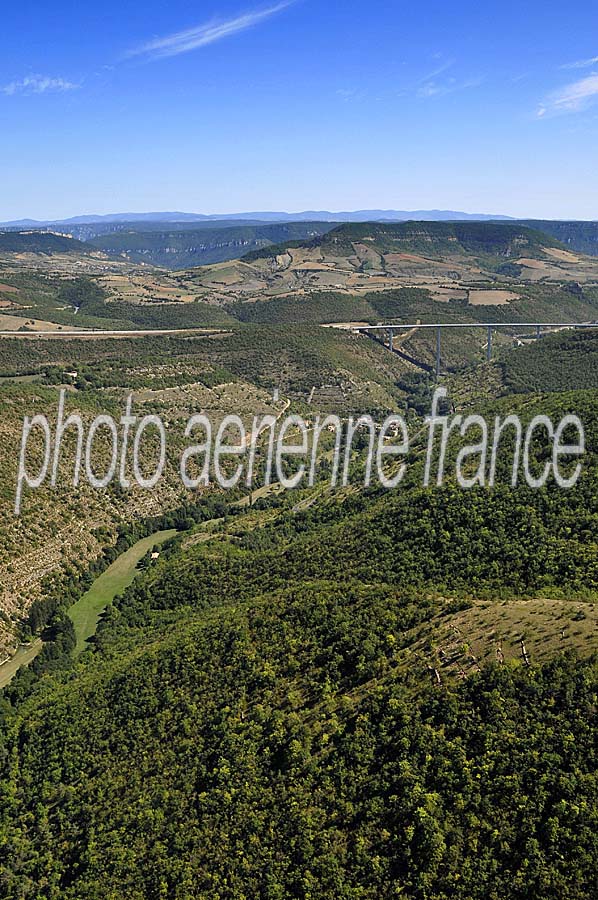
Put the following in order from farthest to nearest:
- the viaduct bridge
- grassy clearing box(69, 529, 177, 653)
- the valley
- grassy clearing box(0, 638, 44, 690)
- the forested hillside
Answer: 1. the viaduct bridge
2. grassy clearing box(69, 529, 177, 653)
3. grassy clearing box(0, 638, 44, 690)
4. the valley
5. the forested hillside

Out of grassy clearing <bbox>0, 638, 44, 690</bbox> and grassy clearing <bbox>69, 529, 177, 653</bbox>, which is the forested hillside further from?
grassy clearing <bbox>69, 529, 177, 653</bbox>

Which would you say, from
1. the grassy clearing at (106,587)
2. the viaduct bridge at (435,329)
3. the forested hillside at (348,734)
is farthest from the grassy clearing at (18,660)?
the viaduct bridge at (435,329)

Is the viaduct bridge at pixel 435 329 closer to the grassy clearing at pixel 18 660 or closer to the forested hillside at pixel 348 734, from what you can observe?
the forested hillside at pixel 348 734

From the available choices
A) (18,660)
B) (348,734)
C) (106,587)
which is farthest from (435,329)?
(348,734)

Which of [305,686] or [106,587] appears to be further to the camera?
[106,587]

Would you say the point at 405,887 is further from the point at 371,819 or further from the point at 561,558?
the point at 561,558

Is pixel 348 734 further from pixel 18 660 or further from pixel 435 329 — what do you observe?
pixel 435 329

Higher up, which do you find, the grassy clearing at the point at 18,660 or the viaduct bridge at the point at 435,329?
the viaduct bridge at the point at 435,329

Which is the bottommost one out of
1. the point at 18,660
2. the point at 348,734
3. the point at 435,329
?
the point at 18,660

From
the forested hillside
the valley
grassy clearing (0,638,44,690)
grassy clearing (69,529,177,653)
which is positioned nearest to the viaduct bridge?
the valley

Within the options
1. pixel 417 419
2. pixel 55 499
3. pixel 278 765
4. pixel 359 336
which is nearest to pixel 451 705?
pixel 278 765
